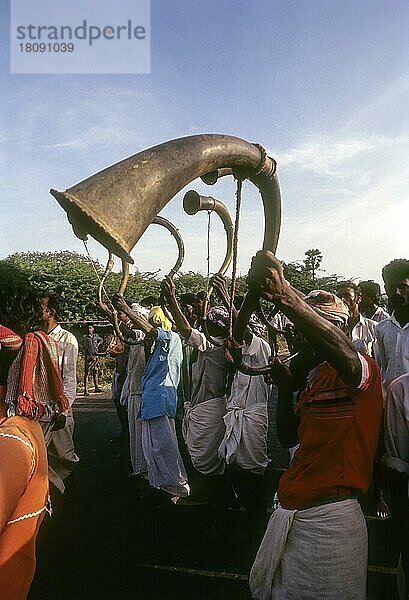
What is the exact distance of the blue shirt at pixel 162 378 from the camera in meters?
6.32

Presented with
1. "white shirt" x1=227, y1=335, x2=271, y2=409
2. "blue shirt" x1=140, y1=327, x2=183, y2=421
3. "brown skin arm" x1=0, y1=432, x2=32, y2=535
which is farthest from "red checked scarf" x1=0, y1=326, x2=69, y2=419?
"blue shirt" x1=140, y1=327, x2=183, y2=421

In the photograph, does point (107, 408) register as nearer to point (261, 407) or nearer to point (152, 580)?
point (261, 407)

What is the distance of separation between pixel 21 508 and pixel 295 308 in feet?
4.09

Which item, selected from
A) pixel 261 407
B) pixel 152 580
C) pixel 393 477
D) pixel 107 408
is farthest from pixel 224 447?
pixel 107 408

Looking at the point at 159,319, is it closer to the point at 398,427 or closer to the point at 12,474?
the point at 398,427

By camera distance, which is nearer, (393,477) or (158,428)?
(393,477)

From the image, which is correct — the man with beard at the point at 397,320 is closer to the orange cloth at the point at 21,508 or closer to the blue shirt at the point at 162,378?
the blue shirt at the point at 162,378

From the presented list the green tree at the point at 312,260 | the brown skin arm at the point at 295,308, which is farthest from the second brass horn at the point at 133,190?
the green tree at the point at 312,260

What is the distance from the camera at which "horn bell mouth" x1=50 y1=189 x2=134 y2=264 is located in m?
1.67

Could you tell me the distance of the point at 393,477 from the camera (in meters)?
2.68

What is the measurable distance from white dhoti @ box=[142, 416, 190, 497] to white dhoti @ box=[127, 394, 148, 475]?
2.52ft

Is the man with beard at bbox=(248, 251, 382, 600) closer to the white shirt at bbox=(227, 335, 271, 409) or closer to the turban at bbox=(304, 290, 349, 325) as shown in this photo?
the turban at bbox=(304, 290, 349, 325)

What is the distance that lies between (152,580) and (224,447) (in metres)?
1.50

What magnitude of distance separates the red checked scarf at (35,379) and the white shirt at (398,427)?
165 cm
